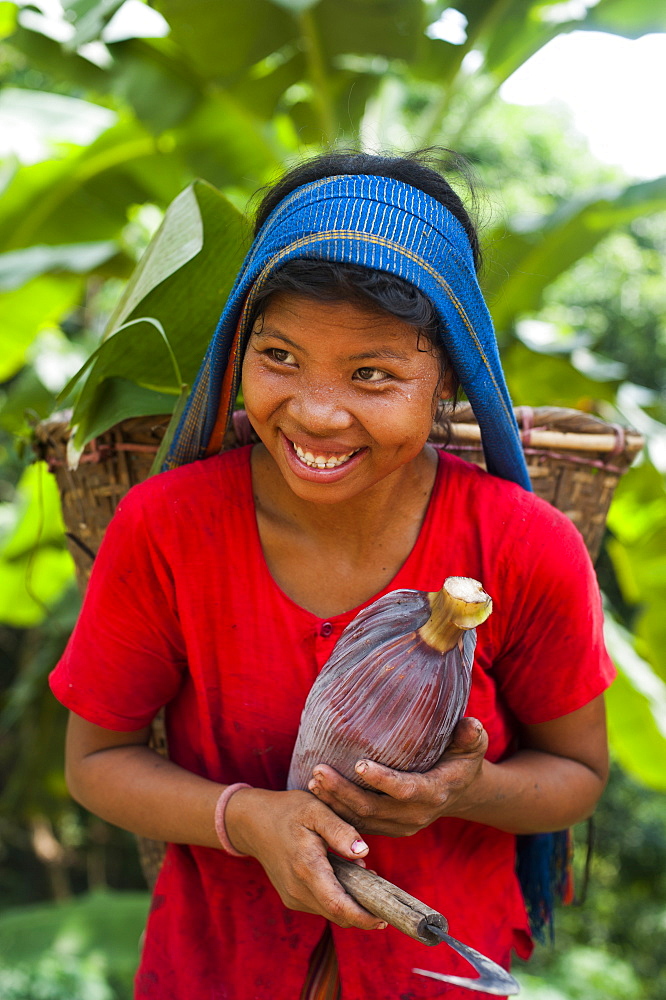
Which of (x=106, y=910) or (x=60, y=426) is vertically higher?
(x=60, y=426)

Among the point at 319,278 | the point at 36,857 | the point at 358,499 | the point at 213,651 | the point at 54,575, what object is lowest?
the point at 36,857

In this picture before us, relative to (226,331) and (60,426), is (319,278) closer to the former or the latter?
(226,331)

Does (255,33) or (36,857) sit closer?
(255,33)

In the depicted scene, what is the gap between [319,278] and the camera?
3.23ft

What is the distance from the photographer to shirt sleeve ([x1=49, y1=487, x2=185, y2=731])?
1.15 metres

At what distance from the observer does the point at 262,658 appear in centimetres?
115

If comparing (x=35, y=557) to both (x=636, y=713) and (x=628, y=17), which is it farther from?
(x=628, y=17)

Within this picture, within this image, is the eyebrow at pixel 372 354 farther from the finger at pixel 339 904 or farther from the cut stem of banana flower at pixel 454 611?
the finger at pixel 339 904

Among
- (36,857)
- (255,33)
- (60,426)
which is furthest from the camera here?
(36,857)

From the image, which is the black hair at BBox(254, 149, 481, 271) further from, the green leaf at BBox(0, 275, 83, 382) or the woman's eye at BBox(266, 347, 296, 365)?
the green leaf at BBox(0, 275, 83, 382)

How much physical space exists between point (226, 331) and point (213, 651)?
427 millimetres

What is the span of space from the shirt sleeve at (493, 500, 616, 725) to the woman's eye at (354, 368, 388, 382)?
317 mm

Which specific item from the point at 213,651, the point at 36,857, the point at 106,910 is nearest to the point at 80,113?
the point at 213,651

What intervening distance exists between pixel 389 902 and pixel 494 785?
32cm
